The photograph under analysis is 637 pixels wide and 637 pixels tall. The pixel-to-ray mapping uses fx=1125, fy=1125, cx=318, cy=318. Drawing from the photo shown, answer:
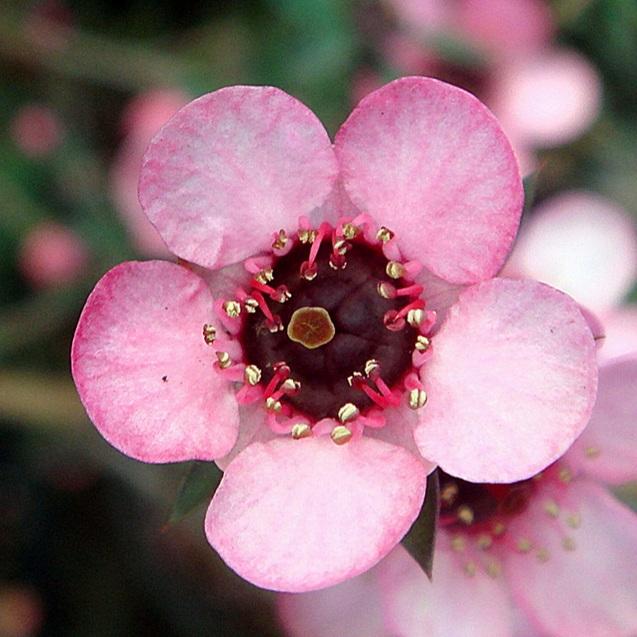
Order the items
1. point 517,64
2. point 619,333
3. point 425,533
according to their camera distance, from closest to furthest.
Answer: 1. point 425,533
2. point 619,333
3. point 517,64

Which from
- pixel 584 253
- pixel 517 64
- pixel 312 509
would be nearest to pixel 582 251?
pixel 584 253

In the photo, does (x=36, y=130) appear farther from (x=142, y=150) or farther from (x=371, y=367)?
(x=371, y=367)

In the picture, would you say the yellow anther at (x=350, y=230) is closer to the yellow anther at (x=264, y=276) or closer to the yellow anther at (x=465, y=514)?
the yellow anther at (x=264, y=276)

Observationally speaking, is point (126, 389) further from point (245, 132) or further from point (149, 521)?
point (149, 521)

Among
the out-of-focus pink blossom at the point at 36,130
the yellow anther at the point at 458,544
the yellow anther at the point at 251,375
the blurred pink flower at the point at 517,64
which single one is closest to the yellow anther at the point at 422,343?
the yellow anther at the point at 251,375

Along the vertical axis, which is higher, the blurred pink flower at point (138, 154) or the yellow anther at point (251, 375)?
the yellow anther at point (251, 375)

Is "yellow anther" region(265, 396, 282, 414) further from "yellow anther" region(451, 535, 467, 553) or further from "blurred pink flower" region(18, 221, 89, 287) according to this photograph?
"blurred pink flower" region(18, 221, 89, 287)

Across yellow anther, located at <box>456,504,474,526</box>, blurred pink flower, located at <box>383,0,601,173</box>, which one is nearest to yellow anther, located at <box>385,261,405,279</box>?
yellow anther, located at <box>456,504,474,526</box>
